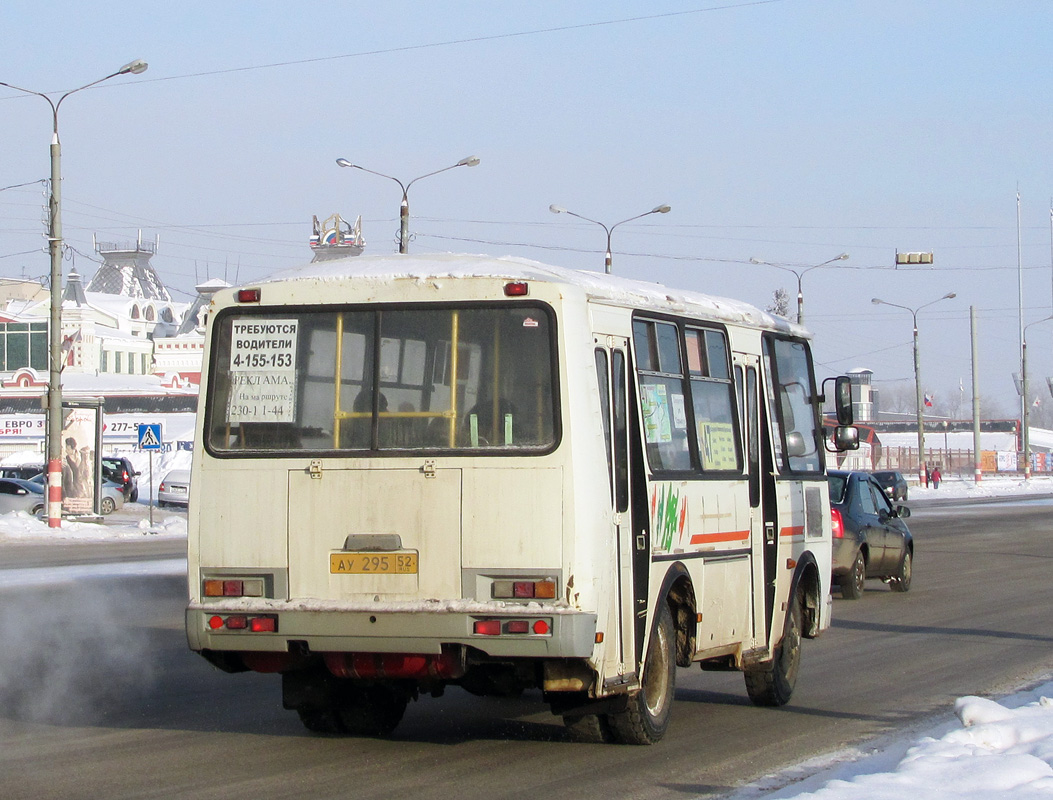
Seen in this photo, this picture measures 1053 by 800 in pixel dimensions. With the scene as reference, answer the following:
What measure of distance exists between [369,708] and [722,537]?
2.37 metres

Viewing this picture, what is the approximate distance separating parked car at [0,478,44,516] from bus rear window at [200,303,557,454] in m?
34.1

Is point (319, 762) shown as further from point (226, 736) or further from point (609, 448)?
point (609, 448)

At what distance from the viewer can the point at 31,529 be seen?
108 ft

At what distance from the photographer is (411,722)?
940 centimetres

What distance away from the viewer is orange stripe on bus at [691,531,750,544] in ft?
28.9

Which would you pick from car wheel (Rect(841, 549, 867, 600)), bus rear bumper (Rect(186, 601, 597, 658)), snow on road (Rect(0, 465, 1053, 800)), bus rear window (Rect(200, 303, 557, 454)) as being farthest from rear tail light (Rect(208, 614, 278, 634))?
car wheel (Rect(841, 549, 867, 600))

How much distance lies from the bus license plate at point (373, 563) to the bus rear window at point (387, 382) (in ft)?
1.81

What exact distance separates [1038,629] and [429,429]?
386 inches

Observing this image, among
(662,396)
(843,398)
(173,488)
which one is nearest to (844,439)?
(843,398)

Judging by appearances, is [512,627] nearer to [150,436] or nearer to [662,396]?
[662,396]

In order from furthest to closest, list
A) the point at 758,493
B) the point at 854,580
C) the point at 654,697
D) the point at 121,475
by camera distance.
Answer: the point at 121,475
the point at 854,580
the point at 758,493
the point at 654,697

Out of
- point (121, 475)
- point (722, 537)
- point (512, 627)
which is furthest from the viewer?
point (121, 475)

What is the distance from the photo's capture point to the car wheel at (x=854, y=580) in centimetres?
1917

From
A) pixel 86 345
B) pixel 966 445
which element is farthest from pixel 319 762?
pixel 966 445
